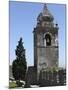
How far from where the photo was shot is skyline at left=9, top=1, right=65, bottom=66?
2.37m

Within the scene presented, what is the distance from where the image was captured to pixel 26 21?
2416mm

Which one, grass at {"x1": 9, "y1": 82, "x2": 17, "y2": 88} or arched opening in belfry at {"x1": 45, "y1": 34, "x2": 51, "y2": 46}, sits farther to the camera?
arched opening in belfry at {"x1": 45, "y1": 34, "x2": 51, "y2": 46}

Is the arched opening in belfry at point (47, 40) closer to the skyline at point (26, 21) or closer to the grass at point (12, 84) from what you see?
the skyline at point (26, 21)

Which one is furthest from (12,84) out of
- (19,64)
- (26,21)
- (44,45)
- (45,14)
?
(45,14)

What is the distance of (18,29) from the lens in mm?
2385

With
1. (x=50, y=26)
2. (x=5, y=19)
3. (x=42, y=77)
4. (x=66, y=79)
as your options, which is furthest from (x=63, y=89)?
(x=5, y=19)

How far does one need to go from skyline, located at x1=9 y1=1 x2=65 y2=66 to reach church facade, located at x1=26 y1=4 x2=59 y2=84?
0.04 meters

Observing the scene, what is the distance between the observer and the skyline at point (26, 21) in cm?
237

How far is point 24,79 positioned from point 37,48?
34 cm

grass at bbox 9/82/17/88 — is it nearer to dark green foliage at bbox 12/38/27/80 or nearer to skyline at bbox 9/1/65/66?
dark green foliage at bbox 12/38/27/80

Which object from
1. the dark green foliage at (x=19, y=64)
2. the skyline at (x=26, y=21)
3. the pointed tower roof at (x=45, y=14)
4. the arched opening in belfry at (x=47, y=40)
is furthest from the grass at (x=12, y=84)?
the pointed tower roof at (x=45, y=14)

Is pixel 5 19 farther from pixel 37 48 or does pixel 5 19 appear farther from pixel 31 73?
pixel 31 73

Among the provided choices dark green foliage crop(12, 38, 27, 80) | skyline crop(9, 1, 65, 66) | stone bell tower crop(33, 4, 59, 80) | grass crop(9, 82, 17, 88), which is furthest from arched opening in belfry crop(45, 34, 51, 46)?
grass crop(9, 82, 17, 88)

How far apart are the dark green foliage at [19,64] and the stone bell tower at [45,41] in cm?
13
